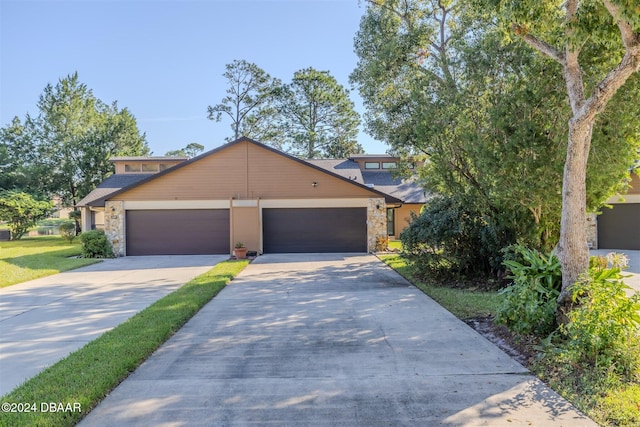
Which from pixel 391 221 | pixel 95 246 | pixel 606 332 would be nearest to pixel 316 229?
pixel 391 221

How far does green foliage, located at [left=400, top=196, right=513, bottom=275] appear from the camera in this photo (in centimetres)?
883

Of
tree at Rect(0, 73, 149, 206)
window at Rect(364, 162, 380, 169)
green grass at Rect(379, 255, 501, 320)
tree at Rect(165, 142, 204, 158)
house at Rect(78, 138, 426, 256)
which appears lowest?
green grass at Rect(379, 255, 501, 320)

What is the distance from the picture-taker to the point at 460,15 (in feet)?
38.9

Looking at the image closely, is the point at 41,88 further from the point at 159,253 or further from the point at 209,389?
the point at 209,389

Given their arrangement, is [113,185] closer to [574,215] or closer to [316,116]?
[316,116]

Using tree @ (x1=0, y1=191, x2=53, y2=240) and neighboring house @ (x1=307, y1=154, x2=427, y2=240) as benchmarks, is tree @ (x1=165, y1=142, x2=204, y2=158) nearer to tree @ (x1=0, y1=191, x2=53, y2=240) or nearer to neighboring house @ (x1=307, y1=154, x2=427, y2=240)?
tree @ (x1=0, y1=191, x2=53, y2=240)

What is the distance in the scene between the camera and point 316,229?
55.6 feet

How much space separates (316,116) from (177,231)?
2190 cm

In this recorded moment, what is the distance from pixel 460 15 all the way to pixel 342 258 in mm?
9397

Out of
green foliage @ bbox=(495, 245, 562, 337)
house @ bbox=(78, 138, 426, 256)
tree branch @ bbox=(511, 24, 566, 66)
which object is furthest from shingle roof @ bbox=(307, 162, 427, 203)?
green foliage @ bbox=(495, 245, 562, 337)

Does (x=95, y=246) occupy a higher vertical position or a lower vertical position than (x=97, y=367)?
higher

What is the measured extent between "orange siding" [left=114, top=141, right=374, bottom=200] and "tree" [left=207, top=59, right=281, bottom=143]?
59.3ft

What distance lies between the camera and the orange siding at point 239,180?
16516 millimetres

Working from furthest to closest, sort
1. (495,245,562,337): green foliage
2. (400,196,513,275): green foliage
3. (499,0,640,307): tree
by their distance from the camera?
(400,196,513,275): green foliage
(495,245,562,337): green foliage
(499,0,640,307): tree
